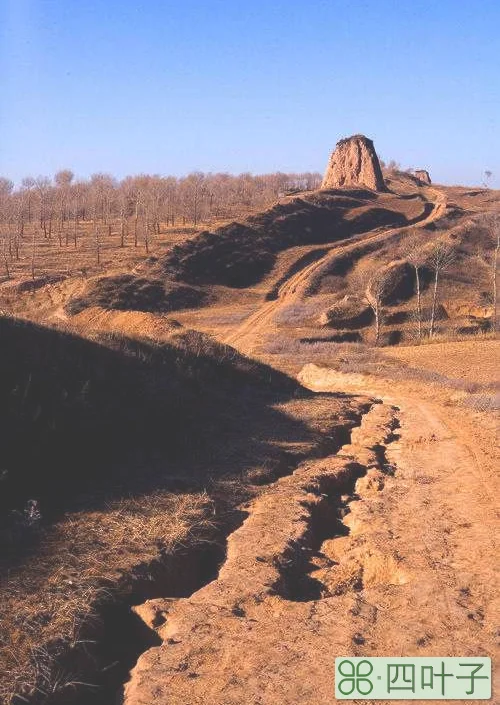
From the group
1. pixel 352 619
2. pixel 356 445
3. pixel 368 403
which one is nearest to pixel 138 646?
pixel 352 619

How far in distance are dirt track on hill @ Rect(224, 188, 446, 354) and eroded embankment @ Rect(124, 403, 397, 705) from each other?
2422 centimetres

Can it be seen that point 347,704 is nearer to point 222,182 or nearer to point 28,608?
point 28,608

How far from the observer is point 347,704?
3967 mm

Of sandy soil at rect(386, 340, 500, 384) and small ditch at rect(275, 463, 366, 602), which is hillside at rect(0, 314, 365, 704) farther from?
sandy soil at rect(386, 340, 500, 384)

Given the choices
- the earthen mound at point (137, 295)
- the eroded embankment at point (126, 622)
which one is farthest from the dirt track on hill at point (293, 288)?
the eroded embankment at point (126, 622)

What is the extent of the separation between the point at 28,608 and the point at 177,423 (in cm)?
551

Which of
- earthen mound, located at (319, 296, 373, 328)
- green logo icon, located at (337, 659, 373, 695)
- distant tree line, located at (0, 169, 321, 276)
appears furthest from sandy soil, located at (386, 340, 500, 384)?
distant tree line, located at (0, 169, 321, 276)

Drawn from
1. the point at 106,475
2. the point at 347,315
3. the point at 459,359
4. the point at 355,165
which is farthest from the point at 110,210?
the point at 106,475

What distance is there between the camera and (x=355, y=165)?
106 meters

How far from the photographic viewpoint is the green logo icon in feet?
13.5

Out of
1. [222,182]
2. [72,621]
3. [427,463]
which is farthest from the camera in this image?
[222,182]

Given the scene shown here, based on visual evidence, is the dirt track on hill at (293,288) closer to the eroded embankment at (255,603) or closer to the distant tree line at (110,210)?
the distant tree line at (110,210)

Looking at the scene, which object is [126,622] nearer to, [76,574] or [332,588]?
[76,574]

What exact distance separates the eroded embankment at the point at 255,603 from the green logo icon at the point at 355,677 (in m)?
0.31
